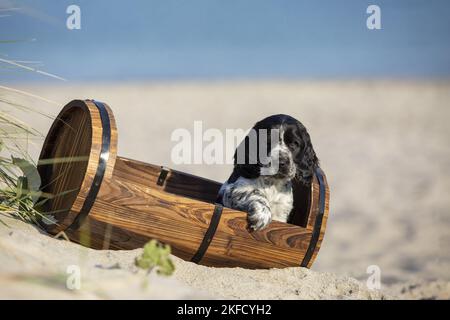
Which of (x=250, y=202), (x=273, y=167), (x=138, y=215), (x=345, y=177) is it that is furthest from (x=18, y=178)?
(x=345, y=177)

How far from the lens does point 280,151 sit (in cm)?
471

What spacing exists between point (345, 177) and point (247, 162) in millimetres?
6169

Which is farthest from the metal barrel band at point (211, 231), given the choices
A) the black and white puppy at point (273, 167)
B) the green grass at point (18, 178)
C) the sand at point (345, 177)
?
the green grass at point (18, 178)

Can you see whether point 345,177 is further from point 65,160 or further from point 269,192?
point 65,160

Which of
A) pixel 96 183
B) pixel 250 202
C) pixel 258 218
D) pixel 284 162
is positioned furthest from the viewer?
pixel 284 162

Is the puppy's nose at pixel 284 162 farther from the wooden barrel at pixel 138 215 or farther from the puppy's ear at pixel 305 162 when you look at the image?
the wooden barrel at pixel 138 215

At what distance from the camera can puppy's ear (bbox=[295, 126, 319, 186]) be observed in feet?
15.7

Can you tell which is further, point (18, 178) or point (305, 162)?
point (305, 162)

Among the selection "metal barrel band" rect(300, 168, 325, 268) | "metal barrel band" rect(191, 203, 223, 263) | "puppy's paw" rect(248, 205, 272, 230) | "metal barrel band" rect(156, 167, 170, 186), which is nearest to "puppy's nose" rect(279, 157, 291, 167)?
"metal barrel band" rect(300, 168, 325, 268)

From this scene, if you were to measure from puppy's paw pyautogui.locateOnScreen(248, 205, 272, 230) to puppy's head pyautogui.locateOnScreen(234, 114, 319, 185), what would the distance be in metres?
0.47

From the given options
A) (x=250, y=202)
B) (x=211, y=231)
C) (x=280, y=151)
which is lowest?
(x=211, y=231)

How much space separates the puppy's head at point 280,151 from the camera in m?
4.71

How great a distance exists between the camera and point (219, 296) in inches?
141

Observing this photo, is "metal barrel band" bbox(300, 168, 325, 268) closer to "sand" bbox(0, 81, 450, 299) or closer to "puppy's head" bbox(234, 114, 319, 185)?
"sand" bbox(0, 81, 450, 299)
